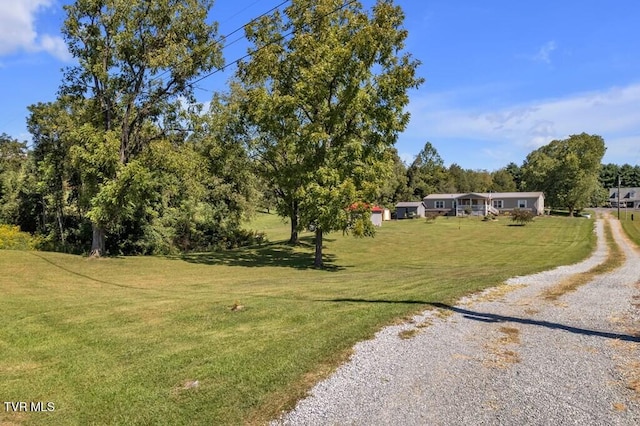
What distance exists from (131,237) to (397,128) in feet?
57.6

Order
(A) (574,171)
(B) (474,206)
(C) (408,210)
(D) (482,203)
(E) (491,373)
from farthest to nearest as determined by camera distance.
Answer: (A) (574,171) → (C) (408,210) → (D) (482,203) → (B) (474,206) → (E) (491,373)

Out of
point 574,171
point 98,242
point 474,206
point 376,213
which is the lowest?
point 98,242

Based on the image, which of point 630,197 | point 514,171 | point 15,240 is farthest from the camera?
point 514,171

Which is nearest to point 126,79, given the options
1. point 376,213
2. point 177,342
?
point 177,342

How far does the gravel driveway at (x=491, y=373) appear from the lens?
4.64 metres

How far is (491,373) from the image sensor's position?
18.7ft

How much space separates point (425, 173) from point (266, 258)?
7502 cm

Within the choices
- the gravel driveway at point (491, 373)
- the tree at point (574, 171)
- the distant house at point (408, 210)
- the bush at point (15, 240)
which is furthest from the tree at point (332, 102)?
the tree at point (574, 171)

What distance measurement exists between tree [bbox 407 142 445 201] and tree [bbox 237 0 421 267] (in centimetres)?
6668

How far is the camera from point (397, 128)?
22.2m

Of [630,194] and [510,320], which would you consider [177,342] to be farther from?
[630,194]

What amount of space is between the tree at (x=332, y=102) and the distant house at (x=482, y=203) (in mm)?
53225

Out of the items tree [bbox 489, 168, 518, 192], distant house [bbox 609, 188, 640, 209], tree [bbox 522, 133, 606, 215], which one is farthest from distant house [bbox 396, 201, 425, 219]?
distant house [bbox 609, 188, 640, 209]

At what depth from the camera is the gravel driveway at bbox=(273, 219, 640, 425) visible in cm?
464
